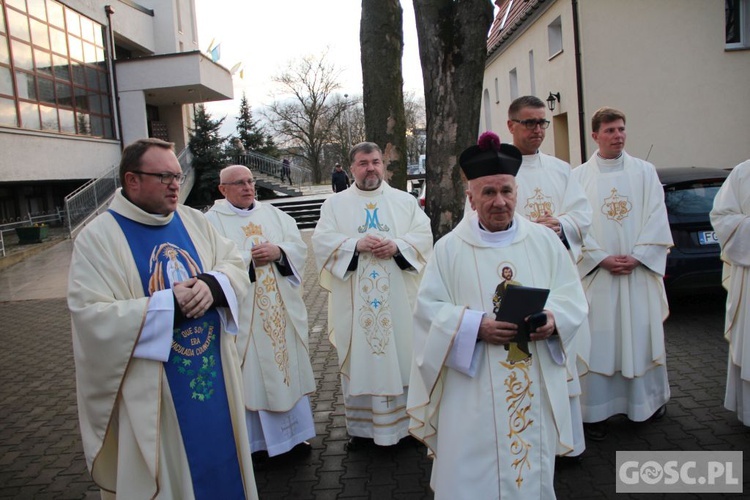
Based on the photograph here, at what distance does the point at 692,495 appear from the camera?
3682mm

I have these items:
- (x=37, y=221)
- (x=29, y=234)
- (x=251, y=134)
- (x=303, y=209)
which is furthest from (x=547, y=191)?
(x=251, y=134)

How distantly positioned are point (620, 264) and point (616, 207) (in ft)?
1.62

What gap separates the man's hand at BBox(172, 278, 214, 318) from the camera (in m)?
2.97

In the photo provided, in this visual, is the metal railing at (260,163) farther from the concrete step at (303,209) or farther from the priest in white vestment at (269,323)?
the priest in white vestment at (269,323)

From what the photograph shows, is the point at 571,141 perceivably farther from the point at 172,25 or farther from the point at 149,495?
the point at 172,25

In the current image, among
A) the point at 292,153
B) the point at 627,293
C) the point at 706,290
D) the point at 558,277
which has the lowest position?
the point at 706,290

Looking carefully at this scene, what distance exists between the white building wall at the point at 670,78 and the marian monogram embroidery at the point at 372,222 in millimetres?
13292

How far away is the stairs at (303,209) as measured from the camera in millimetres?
23000

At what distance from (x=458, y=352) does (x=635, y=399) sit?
8.15 ft

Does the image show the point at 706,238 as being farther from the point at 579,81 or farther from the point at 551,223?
the point at 579,81

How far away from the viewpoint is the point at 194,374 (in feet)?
10.3

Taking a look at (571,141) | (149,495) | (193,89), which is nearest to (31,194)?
(193,89)

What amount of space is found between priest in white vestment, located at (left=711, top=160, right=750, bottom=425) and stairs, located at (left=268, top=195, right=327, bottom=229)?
18349 millimetres

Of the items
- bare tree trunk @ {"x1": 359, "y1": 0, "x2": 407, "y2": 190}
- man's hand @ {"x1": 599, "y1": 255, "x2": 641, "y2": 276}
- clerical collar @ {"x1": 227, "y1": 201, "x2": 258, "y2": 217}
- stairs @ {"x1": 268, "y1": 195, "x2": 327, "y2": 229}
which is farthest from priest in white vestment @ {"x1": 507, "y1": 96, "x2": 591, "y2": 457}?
stairs @ {"x1": 268, "y1": 195, "x2": 327, "y2": 229}
